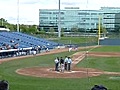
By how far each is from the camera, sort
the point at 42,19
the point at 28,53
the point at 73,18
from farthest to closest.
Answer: the point at 42,19 < the point at 73,18 < the point at 28,53

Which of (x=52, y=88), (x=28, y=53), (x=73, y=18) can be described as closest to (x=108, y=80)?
(x=52, y=88)

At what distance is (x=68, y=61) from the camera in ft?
83.9

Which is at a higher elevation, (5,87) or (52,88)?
(5,87)

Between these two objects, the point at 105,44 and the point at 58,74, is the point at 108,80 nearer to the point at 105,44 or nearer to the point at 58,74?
the point at 58,74

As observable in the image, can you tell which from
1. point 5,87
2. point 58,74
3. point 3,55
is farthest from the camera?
point 3,55

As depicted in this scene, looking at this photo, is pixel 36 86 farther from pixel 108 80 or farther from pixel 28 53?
pixel 28 53

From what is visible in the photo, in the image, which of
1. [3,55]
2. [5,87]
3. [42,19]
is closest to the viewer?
[5,87]

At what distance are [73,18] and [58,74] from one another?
3910 inches

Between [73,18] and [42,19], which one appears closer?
[73,18]

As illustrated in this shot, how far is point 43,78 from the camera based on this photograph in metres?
21.8

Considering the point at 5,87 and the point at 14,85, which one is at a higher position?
the point at 5,87

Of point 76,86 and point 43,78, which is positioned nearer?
point 76,86

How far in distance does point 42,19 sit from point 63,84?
139 m

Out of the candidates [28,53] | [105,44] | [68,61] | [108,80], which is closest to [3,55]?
[28,53]
